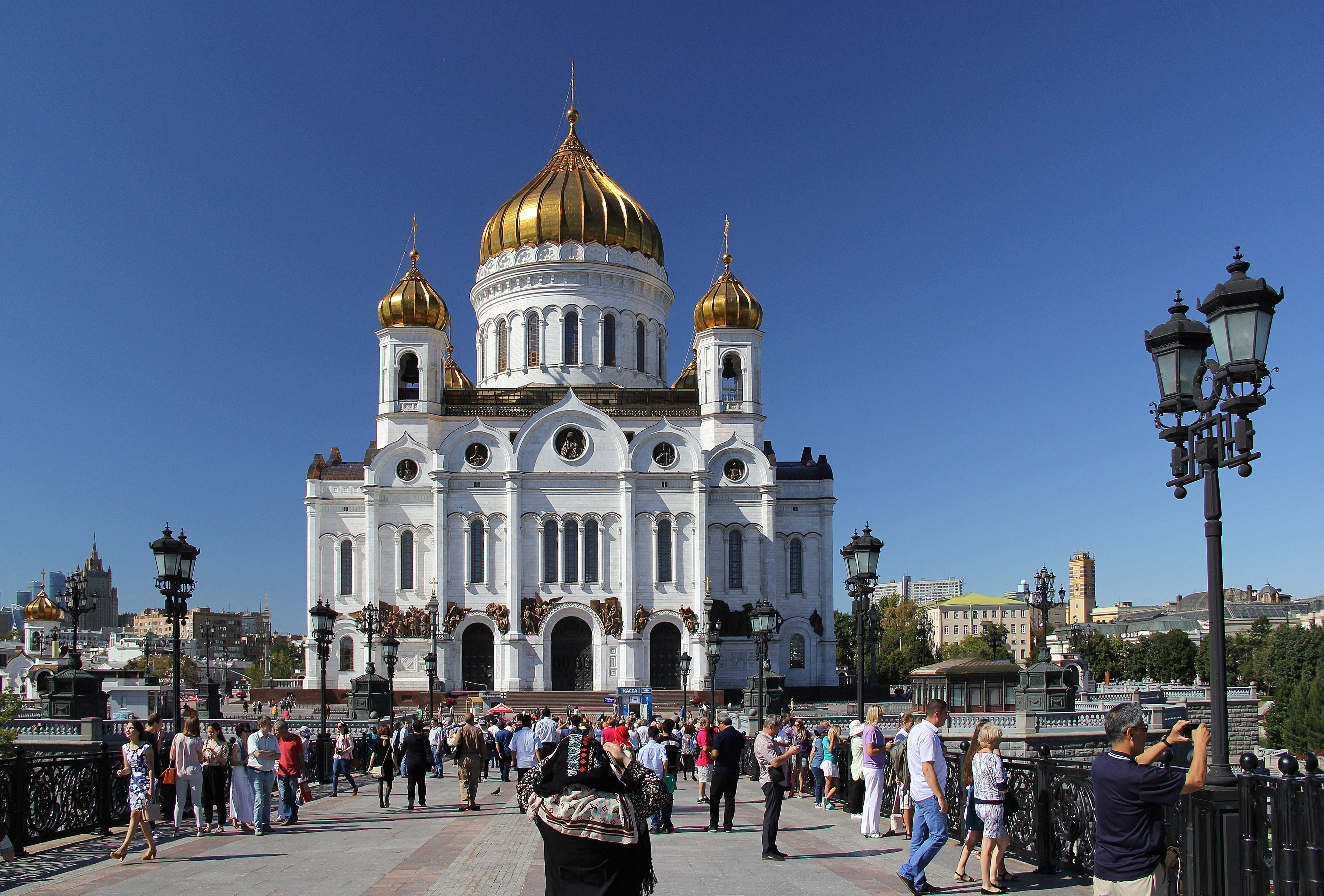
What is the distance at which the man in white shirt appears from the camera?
919cm

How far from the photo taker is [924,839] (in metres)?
9.31

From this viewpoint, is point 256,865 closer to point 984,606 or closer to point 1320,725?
point 1320,725

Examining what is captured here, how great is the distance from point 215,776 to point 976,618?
148232 millimetres

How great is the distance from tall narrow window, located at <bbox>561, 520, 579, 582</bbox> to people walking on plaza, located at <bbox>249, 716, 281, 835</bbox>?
112 feet

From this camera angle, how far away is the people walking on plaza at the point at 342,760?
19906 mm

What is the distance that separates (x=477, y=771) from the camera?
53.0ft

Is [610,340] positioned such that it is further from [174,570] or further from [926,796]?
[926,796]

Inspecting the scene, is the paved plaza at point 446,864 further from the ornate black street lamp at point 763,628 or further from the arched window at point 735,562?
the arched window at point 735,562

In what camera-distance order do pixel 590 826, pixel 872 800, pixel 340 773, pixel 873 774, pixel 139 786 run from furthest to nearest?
pixel 340 773
pixel 873 774
pixel 872 800
pixel 139 786
pixel 590 826

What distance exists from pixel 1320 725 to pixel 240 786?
140 feet

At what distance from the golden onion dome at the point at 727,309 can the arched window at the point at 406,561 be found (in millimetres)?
15716

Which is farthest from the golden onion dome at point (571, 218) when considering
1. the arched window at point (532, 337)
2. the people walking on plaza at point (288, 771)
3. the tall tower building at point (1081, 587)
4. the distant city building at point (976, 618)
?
the tall tower building at point (1081, 587)

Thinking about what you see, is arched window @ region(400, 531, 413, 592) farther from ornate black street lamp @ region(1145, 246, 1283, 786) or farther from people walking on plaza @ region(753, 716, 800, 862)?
ornate black street lamp @ region(1145, 246, 1283, 786)

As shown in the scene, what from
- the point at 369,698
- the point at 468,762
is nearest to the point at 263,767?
the point at 468,762
